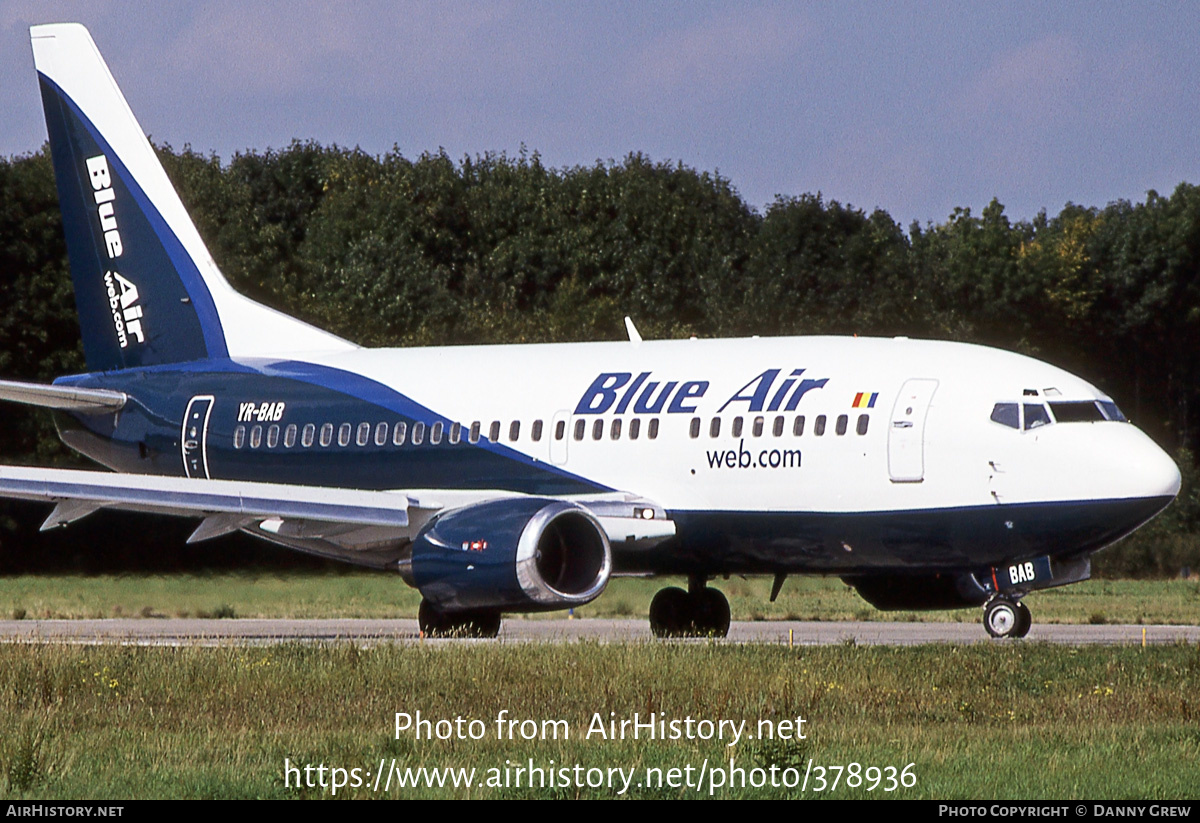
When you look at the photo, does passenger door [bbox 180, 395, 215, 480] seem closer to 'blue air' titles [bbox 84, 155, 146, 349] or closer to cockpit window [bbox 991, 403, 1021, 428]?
'blue air' titles [bbox 84, 155, 146, 349]

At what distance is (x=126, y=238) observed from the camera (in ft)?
101

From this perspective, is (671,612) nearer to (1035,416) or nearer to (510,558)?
(510,558)

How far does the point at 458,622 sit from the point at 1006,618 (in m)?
7.28

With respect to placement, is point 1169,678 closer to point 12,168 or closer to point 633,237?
point 12,168

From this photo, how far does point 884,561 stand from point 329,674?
7.72 metres

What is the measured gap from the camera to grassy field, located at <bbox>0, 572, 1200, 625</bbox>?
3209 cm

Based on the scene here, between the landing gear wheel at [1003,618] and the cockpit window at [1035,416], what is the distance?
91.4 inches

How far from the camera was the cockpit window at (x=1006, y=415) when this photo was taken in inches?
869

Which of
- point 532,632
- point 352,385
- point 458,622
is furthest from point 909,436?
point 352,385

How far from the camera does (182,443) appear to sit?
29.0 metres


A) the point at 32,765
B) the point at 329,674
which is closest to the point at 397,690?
the point at 329,674

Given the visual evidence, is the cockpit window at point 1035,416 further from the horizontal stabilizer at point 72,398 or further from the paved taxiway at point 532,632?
the horizontal stabilizer at point 72,398

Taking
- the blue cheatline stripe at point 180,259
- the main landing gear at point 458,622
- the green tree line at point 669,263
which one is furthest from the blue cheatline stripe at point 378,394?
the green tree line at point 669,263

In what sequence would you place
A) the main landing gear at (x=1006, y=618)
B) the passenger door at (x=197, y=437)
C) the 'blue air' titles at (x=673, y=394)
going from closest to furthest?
the main landing gear at (x=1006, y=618) < the 'blue air' titles at (x=673, y=394) < the passenger door at (x=197, y=437)
